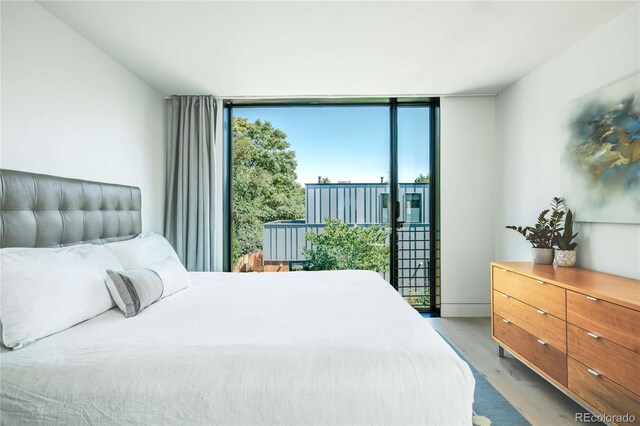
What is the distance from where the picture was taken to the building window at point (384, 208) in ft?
14.2

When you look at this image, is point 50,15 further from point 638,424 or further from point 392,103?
point 638,424

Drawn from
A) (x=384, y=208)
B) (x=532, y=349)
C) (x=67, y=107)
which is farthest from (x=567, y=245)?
(x=67, y=107)

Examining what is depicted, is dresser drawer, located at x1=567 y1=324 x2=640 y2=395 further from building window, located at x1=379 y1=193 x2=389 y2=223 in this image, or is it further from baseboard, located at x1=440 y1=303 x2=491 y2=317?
building window, located at x1=379 y1=193 x2=389 y2=223

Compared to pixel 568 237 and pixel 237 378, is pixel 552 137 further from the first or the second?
pixel 237 378

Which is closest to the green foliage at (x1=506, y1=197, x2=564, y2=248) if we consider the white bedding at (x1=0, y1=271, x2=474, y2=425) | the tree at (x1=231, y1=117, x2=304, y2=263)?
the white bedding at (x1=0, y1=271, x2=474, y2=425)

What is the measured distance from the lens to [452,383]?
1306 mm

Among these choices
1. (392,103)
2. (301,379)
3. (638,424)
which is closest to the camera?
(301,379)

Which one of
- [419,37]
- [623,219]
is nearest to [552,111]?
[623,219]

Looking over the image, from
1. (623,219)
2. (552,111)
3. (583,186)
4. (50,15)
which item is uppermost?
(50,15)

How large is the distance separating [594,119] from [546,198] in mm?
821

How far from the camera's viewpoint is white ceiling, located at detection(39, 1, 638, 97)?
2.23 metres

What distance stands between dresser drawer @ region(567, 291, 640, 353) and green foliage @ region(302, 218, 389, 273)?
239cm

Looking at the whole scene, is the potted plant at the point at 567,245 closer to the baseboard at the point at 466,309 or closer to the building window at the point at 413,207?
the baseboard at the point at 466,309

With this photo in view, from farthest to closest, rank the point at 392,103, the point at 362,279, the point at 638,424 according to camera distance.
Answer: the point at 392,103 < the point at 362,279 < the point at 638,424
